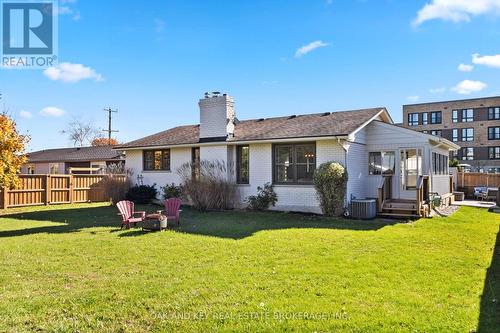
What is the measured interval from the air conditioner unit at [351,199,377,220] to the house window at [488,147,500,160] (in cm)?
4819

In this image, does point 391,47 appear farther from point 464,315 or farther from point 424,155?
point 464,315

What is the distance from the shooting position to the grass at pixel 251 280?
181 inches

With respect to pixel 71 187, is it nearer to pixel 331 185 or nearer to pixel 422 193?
pixel 331 185

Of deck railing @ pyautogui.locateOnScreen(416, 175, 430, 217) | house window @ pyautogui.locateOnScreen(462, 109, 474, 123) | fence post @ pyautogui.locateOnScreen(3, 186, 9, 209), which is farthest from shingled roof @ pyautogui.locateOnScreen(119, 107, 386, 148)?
house window @ pyautogui.locateOnScreen(462, 109, 474, 123)

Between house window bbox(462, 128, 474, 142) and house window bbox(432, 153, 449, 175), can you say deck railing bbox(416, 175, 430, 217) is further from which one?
house window bbox(462, 128, 474, 142)

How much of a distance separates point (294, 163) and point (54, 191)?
13.5 meters

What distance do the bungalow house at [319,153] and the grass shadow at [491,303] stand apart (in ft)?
24.7

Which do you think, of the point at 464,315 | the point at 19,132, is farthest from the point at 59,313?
the point at 19,132

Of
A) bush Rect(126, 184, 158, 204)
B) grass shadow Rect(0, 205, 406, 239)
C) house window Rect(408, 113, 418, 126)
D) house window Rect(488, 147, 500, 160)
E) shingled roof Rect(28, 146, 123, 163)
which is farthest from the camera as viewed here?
house window Rect(408, 113, 418, 126)

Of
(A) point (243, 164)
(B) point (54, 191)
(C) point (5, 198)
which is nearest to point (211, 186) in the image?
(A) point (243, 164)

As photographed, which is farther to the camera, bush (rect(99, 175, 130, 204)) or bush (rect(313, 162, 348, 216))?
bush (rect(99, 175, 130, 204))

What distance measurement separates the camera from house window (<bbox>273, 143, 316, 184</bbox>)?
612 inches

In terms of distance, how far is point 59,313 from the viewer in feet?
15.9

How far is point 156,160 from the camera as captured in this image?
67.2ft
